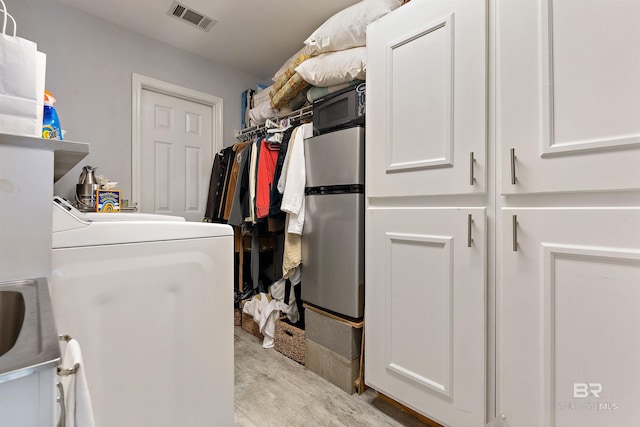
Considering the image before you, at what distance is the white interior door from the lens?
2514mm

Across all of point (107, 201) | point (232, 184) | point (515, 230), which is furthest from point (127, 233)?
point (232, 184)

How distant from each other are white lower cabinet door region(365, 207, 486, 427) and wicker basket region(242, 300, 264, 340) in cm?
112

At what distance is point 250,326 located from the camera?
237cm

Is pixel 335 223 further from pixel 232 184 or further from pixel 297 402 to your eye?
pixel 232 184

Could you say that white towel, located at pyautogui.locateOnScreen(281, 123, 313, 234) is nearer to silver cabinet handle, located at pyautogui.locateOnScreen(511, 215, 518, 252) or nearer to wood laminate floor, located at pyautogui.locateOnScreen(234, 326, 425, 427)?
wood laminate floor, located at pyautogui.locateOnScreen(234, 326, 425, 427)

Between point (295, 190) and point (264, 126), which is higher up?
point (264, 126)

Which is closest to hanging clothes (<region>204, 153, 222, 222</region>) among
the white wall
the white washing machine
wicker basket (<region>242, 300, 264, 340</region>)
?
the white wall

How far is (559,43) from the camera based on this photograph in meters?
0.89

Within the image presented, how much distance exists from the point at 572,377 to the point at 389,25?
152 cm

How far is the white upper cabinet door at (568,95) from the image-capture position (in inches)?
31.2

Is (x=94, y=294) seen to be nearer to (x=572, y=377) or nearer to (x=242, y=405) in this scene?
(x=242, y=405)

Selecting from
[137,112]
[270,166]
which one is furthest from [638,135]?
[137,112]

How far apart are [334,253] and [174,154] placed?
6.27 feet

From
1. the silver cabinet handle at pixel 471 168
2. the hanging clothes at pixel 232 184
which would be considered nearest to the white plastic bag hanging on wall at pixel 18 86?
the silver cabinet handle at pixel 471 168
